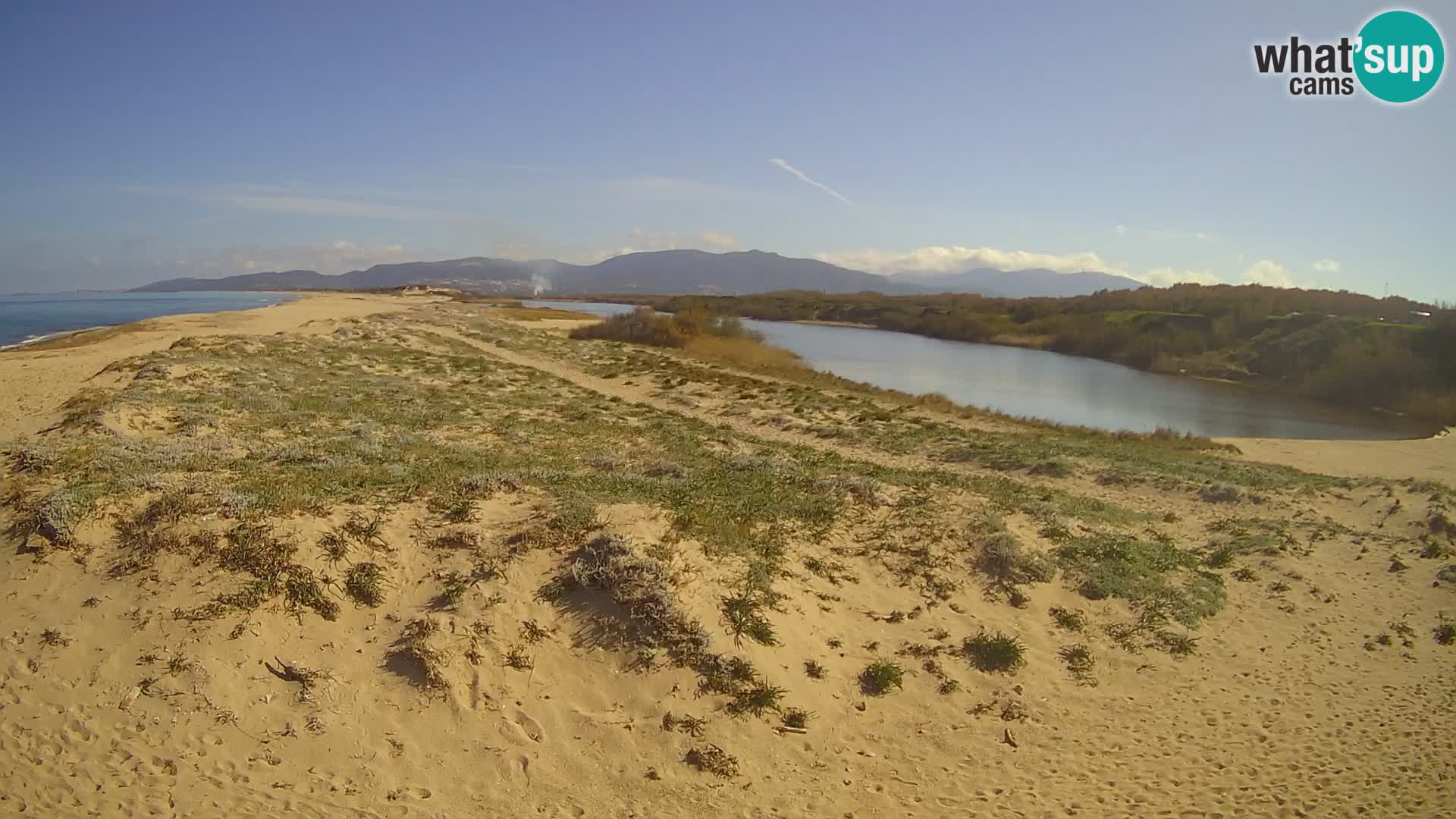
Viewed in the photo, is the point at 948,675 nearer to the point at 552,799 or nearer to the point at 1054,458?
the point at 552,799

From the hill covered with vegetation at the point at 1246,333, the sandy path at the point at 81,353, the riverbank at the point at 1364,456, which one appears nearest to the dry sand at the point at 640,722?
the sandy path at the point at 81,353

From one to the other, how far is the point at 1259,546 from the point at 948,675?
6.72m

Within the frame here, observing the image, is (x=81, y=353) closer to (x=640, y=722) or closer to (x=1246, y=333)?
(x=640, y=722)

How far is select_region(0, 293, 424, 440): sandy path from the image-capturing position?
44.0 feet

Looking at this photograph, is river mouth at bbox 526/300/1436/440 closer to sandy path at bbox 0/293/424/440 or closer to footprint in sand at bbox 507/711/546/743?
footprint in sand at bbox 507/711/546/743

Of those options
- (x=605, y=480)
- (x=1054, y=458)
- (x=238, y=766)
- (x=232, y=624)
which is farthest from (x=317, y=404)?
(x=1054, y=458)

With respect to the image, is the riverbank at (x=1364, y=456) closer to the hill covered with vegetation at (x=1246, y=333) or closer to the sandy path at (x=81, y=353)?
the hill covered with vegetation at (x=1246, y=333)

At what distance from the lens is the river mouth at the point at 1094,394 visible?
29109 mm

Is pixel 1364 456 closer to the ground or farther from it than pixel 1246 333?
closer to the ground

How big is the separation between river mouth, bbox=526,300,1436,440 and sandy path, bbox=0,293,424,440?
28.0 meters

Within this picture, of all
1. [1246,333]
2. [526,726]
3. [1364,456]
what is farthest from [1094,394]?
[526,726]

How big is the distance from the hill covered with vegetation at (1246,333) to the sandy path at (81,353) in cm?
2744

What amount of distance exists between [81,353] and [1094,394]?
43527 mm

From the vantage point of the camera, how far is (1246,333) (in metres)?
50.5
